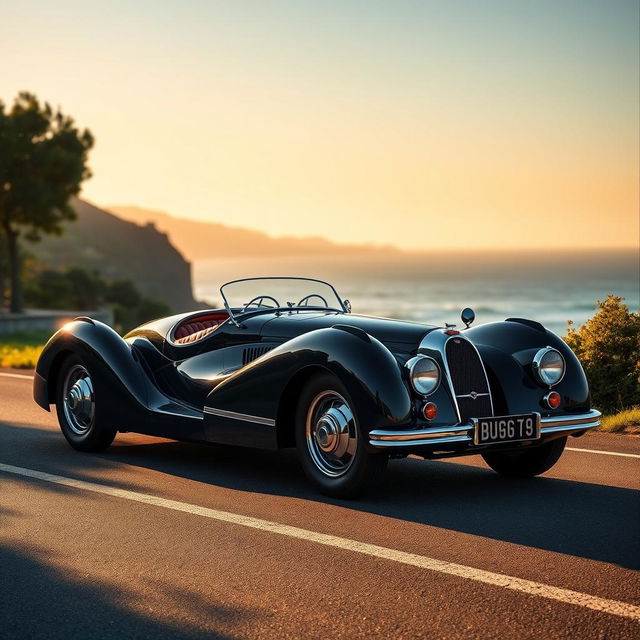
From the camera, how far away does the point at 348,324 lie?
7.43 m

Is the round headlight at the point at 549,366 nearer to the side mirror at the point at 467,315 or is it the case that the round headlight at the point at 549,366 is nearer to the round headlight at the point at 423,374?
the side mirror at the point at 467,315

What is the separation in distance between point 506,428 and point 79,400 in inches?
156

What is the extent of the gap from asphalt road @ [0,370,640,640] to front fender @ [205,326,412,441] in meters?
0.55

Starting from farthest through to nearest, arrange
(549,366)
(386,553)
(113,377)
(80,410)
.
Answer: (80,410), (113,377), (549,366), (386,553)

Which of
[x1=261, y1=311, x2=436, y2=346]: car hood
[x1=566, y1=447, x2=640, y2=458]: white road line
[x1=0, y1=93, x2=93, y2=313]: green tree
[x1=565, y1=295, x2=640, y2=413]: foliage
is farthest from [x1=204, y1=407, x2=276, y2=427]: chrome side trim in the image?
[x1=0, y1=93, x2=93, y2=313]: green tree

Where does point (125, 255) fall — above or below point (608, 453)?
above

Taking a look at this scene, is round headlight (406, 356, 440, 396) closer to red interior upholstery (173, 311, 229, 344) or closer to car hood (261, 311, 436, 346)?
car hood (261, 311, 436, 346)

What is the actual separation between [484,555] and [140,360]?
4294 millimetres

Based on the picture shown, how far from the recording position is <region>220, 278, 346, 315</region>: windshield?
8.41 metres

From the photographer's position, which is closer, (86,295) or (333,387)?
(333,387)

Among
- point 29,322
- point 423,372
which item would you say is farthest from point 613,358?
point 29,322

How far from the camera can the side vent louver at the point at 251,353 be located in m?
7.79

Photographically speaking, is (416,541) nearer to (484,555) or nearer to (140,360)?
(484,555)

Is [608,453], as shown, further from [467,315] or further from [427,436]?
[427,436]
